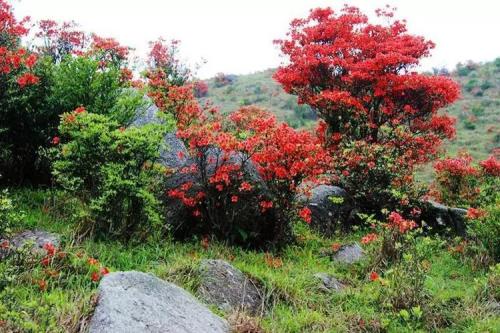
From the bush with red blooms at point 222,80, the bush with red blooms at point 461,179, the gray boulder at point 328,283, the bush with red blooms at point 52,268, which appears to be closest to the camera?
the bush with red blooms at point 52,268

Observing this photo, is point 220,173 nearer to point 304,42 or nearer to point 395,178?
point 395,178

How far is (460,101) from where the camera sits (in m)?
34.2

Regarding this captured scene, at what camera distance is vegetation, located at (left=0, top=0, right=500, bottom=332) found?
21.0 feet

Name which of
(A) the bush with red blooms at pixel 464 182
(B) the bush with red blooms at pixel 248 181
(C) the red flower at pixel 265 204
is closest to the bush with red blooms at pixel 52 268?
(B) the bush with red blooms at pixel 248 181

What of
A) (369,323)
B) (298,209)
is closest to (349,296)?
(369,323)

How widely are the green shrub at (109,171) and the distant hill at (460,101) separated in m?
20.0

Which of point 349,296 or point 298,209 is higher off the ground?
point 298,209

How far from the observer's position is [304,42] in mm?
14719

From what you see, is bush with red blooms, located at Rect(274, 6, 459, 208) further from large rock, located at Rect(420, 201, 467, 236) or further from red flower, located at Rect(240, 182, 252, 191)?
red flower, located at Rect(240, 182, 252, 191)

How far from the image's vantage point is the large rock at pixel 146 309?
4.60 meters

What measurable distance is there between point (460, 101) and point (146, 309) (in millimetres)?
32929

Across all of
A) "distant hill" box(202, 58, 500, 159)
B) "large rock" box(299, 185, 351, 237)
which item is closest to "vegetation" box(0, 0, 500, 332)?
"large rock" box(299, 185, 351, 237)

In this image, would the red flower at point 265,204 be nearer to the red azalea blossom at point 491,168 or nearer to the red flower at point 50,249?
the red flower at point 50,249

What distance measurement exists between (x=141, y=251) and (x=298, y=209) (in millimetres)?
2896
